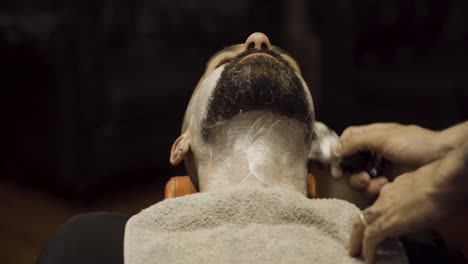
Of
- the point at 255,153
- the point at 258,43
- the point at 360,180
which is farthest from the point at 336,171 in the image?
the point at 258,43

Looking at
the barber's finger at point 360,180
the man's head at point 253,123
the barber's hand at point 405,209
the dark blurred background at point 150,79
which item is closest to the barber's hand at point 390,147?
the barber's finger at point 360,180

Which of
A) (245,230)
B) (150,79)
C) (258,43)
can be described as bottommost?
(245,230)

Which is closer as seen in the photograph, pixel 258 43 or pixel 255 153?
pixel 255 153

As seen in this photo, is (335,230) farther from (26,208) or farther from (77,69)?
(26,208)

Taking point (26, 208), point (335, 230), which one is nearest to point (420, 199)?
point (335, 230)

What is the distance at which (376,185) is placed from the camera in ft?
4.33

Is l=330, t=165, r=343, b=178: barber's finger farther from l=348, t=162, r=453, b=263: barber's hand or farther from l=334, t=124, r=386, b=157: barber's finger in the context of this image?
l=348, t=162, r=453, b=263: barber's hand

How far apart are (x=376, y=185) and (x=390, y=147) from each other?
0.09 metres

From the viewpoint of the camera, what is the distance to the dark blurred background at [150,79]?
8.32 feet

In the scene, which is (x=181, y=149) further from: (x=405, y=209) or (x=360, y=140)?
(x=405, y=209)

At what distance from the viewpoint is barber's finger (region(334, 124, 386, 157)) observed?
132 cm

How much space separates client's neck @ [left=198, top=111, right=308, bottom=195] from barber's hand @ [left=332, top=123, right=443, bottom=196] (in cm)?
12

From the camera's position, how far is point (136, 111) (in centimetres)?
268

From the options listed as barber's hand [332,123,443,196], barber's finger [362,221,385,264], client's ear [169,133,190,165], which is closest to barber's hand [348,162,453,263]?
barber's finger [362,221,385,264]
